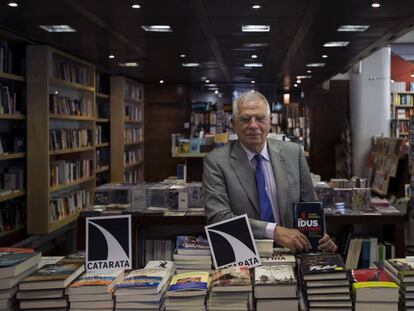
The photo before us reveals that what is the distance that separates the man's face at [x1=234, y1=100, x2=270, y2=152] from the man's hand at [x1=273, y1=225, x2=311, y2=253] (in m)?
0.48

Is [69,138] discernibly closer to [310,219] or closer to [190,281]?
[310,219]

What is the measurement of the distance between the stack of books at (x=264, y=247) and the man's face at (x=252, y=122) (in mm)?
573

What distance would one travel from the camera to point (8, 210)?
6.79 m

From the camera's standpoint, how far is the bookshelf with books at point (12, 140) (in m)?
6.58

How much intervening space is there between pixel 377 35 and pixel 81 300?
629 cm

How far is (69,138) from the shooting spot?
844 centimetres

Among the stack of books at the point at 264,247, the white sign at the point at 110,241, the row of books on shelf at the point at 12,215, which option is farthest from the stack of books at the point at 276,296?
the row of books on shelf at the point at 12,215

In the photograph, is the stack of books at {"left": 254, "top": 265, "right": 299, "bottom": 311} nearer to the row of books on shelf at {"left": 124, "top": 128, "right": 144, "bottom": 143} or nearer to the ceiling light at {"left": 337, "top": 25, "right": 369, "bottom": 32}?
the ceiling light at {"left": 337, "top": 25, "right": 369, "bottom": 32}

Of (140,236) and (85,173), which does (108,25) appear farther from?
(85,173)

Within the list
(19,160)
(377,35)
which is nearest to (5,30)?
(19,160)

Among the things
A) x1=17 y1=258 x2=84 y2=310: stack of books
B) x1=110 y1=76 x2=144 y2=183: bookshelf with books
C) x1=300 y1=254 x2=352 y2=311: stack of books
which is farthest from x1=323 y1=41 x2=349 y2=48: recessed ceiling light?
x1=17 y1=258 x2=84 y2=310: stack of books

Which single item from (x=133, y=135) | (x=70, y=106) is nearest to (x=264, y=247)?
(x=70, y=106)

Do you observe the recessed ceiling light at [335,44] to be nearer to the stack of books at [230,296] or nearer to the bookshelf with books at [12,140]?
the bookshelf with books at [12,140]

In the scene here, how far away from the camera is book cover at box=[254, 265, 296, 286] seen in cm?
179
